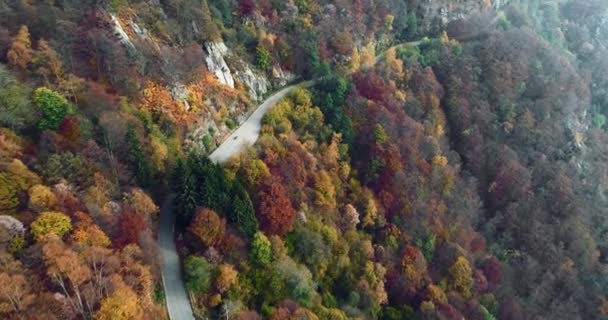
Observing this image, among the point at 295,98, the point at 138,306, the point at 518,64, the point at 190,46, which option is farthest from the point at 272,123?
the point at 518,64

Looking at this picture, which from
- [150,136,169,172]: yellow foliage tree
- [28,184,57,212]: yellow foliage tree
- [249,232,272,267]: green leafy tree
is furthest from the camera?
[150,136,169,172]: yellow foliage tree

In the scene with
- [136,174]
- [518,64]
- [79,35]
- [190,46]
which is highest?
[79,35]

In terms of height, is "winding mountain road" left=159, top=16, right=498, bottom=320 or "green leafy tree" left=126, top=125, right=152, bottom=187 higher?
"green leafy tree" left=126, top=125, right=152, bottom=187

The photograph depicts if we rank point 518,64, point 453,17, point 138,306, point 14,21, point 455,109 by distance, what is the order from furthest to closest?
point 453,17 < point 518,64 < point 455,109 < point 14,21 < point 138,306

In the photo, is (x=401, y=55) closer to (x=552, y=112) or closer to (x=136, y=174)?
(x=552, y=112)

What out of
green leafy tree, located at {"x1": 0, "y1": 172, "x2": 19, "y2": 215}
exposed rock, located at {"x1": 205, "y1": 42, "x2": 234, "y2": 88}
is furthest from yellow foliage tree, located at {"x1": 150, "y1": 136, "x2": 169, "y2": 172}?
exposed rock, located at {"x1": 205, "y1": 42, "x2": 234, "y2": 88}

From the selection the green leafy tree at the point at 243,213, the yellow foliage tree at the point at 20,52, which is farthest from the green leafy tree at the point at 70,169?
the green leafy tree at the point at 243,213

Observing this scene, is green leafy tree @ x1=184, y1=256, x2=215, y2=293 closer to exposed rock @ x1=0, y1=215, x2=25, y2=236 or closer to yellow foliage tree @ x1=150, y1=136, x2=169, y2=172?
yellow foliage tree @ x1=150, y1=136, x2=169, y2=172
